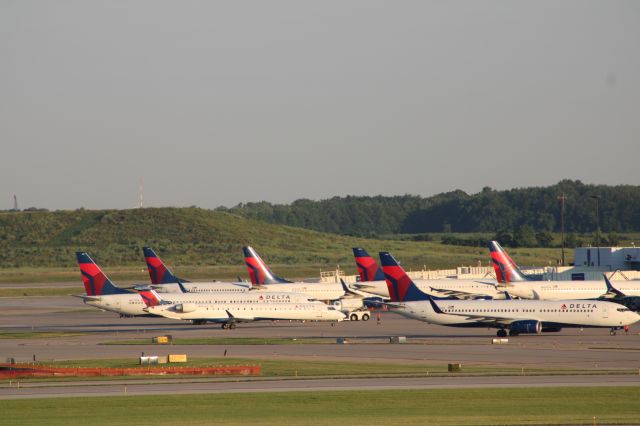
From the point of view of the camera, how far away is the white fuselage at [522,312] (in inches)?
3118

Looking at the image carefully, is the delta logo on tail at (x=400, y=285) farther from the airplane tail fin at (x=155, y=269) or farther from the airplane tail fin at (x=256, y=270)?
the airplane tail fin at (x=155, y=269)

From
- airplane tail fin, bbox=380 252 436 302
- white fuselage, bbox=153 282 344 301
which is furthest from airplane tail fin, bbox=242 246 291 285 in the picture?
airplane tail fin, bbox=380 252 436 302

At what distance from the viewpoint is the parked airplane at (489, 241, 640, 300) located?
4240 inches

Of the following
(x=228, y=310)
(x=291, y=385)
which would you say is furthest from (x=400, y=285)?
(x=291, y=385)

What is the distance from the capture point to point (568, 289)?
357 ft

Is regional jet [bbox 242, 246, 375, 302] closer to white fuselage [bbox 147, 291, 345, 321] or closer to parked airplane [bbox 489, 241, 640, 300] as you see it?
parked airplane [bbox 489, 241, 640, 300]

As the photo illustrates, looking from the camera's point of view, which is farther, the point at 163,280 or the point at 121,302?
the point at 163,280

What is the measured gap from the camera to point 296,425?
39.9m

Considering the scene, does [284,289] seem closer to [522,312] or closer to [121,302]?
[121,302]

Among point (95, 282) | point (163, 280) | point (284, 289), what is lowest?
point (284, 289)

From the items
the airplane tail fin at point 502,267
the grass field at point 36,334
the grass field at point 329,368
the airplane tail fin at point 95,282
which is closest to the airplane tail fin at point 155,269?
the airplane tail fin at point 95,282

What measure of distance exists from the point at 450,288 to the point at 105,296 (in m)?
38.2

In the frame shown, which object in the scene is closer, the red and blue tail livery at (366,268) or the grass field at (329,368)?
the grass field at (329,368)

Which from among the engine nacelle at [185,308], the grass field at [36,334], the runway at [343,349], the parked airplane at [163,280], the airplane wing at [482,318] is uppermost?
the parked airplane at [163,280]
